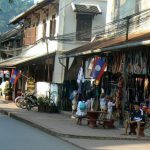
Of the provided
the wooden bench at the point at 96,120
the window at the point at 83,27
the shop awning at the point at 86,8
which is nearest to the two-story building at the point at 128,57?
the wooden bench at the point at 96,120

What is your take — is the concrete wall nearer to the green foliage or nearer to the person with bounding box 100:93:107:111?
the person with bounding box 100:93:107:111

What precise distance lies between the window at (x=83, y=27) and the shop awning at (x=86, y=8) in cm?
53

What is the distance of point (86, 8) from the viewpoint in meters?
31.6

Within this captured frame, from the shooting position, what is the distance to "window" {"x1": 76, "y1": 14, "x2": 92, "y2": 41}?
31.9 meters

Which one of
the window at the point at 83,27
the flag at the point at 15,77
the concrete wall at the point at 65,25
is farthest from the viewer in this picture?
the flag at the point at 15,77

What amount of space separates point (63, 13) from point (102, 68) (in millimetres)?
10990

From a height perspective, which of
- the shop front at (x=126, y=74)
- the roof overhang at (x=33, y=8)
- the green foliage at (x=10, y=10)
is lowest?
the shop front at (x=126, y=74)

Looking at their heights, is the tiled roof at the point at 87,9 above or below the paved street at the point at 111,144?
above

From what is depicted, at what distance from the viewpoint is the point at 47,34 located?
35250 mm

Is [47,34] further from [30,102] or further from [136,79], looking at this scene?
[136,79]

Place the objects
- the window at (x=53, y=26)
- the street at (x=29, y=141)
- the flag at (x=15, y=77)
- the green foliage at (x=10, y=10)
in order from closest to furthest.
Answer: the street at (x=29, y=141) < the window at (x=53, y=26) < the flag at (x=15, y=77) < the green foliage at (x=10, y=10)

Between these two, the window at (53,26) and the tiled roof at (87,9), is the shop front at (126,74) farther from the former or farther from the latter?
the window at (53,26)

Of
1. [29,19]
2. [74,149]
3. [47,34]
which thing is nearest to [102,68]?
[74,149]

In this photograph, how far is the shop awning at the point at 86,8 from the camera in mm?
31144
